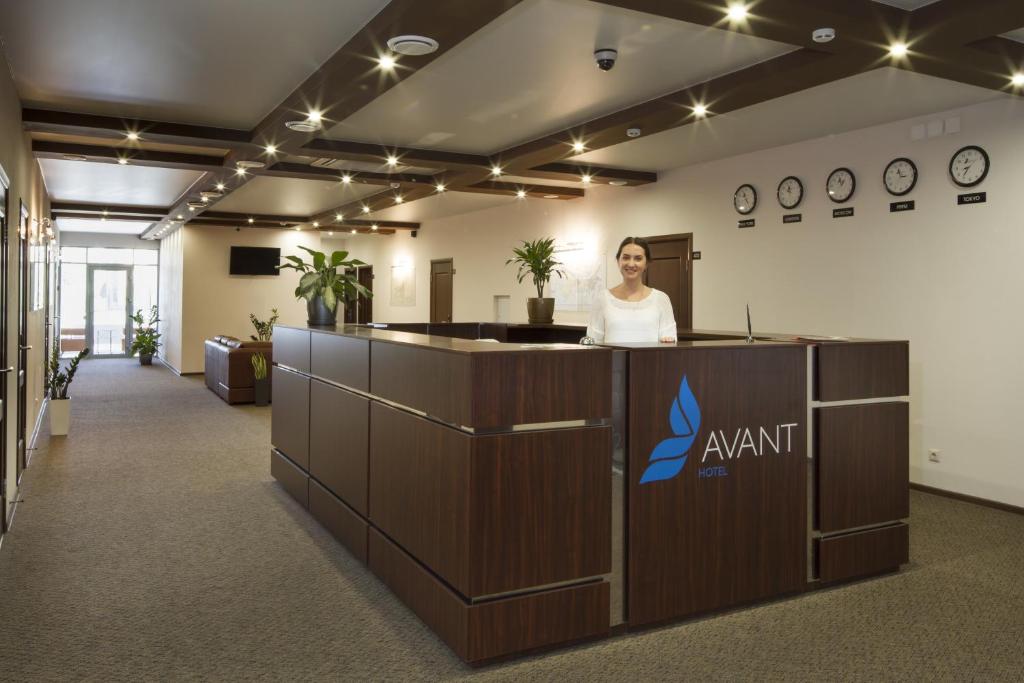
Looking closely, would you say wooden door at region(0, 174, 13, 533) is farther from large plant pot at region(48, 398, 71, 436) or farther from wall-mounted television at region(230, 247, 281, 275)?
wall-mounted television at region(230, 247, 281, 275)

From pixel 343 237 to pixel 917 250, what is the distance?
12.5 meters

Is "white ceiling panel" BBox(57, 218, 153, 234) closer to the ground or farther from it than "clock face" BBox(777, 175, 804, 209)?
farther from it

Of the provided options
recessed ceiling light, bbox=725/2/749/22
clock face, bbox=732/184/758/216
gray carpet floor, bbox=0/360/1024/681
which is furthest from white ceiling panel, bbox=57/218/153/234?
recessed ceiling light, bbox=725/2/749/22

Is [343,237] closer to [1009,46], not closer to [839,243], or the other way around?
[839,243]

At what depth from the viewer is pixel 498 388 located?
9.50 feet

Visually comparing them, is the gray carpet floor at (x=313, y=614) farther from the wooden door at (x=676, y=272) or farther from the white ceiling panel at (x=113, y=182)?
the white ceiling panel at (x=113, y=182)

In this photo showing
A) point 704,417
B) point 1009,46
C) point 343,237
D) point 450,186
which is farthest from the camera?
point 343,237

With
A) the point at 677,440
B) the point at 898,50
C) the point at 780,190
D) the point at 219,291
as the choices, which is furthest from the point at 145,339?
the point at 898,50

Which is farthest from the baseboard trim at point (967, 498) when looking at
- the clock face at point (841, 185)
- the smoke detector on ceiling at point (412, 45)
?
the smoke detector on ceiling at point (412, 45)

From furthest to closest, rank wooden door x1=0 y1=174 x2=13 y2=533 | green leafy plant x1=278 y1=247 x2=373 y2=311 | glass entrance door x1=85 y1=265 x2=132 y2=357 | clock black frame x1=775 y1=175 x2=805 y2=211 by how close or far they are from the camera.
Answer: glass entrance door x1=85 y1=265 x2=132 y2=357 < clock black frame x1=775 y1=175 x2=805 y2=211 < green leafy plant x1=278 y1=247 x2=373 y2=311 < wooden door x1=0 y1=174 x2=13 y2=533

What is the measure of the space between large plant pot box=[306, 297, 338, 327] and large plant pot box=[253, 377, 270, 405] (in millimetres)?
4713

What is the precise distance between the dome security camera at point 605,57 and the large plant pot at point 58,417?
6220 millimetres

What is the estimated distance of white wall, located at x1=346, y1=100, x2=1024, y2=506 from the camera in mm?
5402

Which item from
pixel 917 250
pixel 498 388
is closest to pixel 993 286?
pixel 917 250
